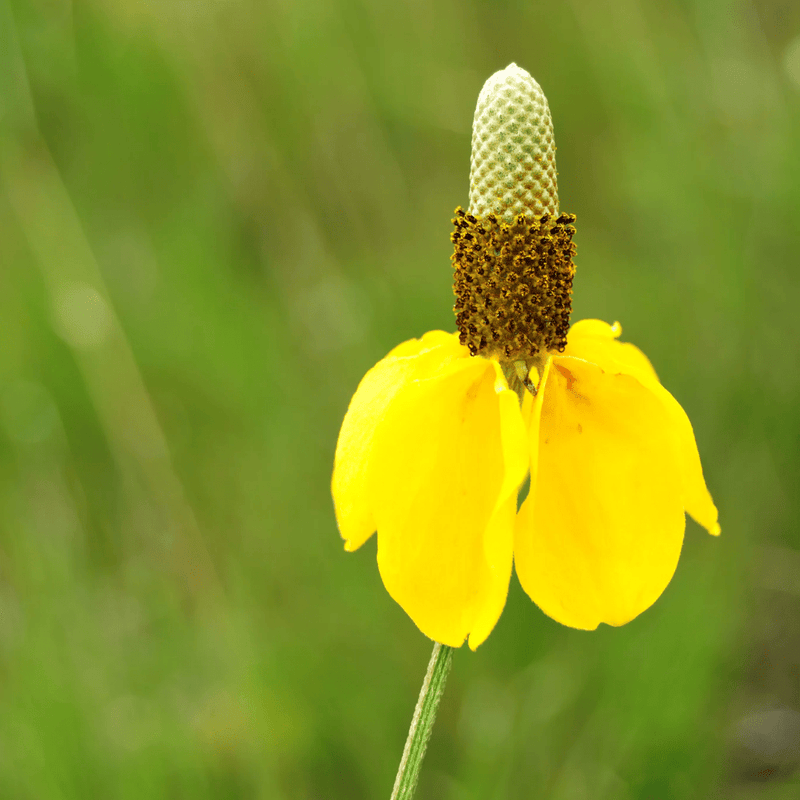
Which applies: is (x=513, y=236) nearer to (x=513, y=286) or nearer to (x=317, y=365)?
(x=513, y=286)

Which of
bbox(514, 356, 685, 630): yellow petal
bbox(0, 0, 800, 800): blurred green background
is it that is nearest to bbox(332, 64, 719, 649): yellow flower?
bbox(514, 356, 685, 630): yellow petal

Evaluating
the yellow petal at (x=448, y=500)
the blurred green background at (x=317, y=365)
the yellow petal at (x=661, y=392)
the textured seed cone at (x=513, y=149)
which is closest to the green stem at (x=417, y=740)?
the yellow petal at (x=448, y=500)

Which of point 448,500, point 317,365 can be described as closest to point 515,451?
point 448,500

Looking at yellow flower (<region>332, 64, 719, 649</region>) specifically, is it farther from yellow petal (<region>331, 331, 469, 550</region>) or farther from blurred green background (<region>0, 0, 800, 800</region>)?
blurred green background (<region>0, 0, 800, 800</region>)

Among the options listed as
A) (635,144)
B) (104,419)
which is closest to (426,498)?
(104,419)

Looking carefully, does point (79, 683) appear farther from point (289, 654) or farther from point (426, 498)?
point (426, 498)

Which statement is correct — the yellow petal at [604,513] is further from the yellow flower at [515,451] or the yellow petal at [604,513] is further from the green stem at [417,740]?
the green stem at [417,740]
